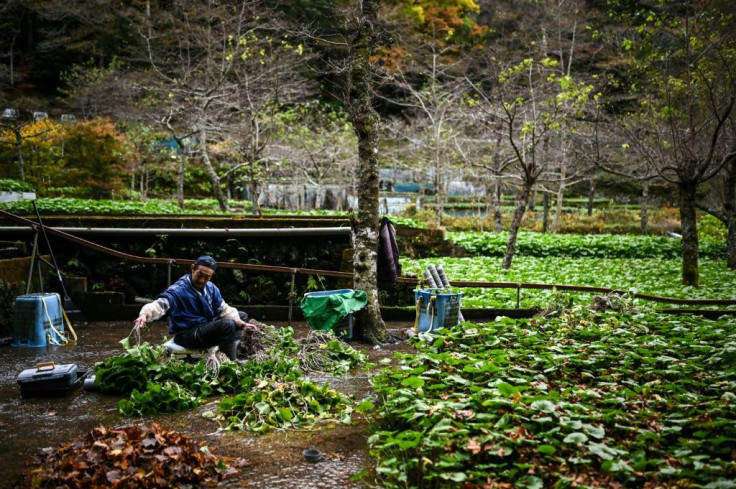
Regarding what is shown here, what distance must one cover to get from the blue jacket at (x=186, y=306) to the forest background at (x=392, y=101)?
16.2ft

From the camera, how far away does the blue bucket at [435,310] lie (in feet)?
29.2

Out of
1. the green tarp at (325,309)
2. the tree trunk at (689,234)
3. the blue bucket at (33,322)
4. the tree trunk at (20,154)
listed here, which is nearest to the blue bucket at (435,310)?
the green tarp at (325,309)

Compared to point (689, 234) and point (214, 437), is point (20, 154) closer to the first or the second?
point (214, 437)

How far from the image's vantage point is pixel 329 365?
23.7 feet

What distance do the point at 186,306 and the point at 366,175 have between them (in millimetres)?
3395

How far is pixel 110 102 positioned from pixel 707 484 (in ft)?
90.0

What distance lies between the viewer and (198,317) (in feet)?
22.5

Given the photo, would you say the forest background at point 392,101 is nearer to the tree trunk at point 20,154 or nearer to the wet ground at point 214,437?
the tree trunk at point 20,154

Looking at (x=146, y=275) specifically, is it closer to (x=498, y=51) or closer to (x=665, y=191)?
(x=498, y=51)

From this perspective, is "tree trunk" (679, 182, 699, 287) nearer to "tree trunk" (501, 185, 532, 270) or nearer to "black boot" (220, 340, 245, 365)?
"tree trunk" (501, 185, 532, 270)

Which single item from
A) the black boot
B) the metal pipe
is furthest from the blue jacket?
the metal pipe

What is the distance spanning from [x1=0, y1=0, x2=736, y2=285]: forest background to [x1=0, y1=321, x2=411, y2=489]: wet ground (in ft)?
20.9

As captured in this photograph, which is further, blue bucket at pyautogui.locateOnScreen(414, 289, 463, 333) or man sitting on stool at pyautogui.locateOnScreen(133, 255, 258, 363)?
blue bucket at pyautogui.locateOnScreen(414, 289, 463, 333)

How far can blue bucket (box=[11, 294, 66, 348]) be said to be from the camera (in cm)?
830
